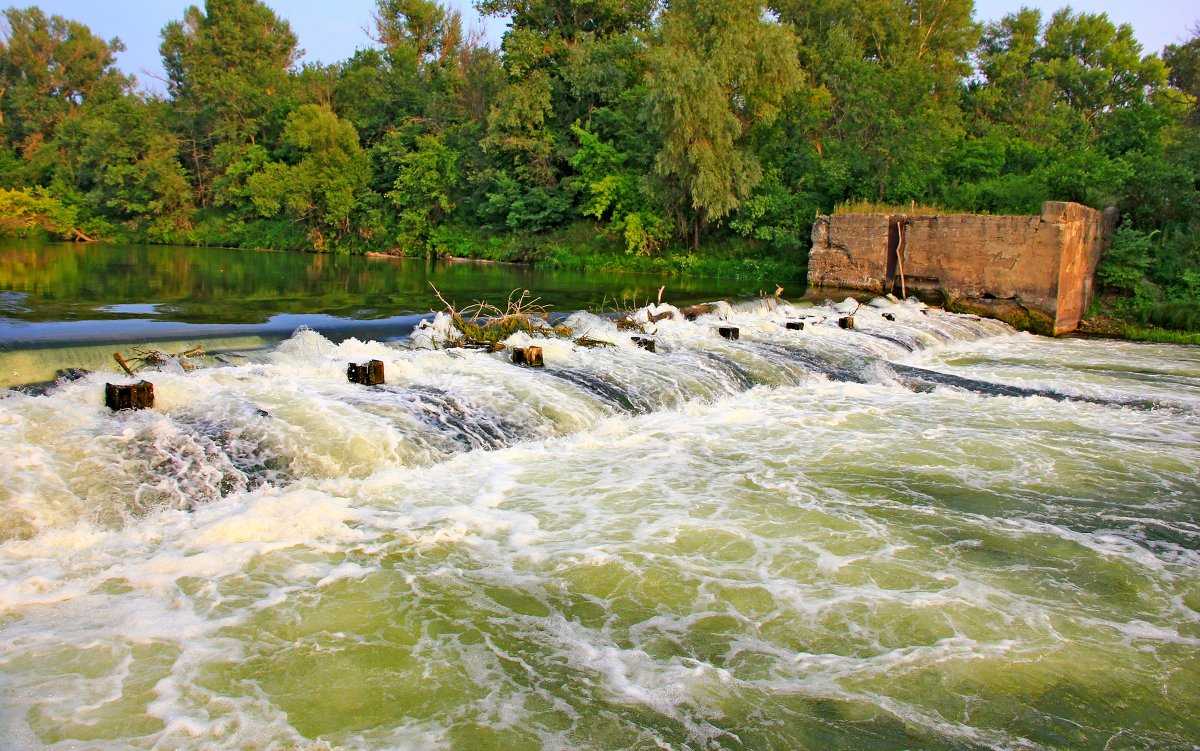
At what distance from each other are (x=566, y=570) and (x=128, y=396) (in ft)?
13.2

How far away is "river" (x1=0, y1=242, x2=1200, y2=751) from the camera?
11.3ft

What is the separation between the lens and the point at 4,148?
168ft

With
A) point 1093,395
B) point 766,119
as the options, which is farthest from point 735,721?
point 766,119

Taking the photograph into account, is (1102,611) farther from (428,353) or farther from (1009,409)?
(428,353)

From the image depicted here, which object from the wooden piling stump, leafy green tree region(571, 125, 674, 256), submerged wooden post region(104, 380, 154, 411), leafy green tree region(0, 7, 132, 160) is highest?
leafy green tree region(0, 7, 132, 160)

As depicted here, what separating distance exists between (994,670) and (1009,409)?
6555mm

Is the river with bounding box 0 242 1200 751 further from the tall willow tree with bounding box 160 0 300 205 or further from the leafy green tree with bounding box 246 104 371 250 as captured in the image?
the tall willow tree with bounding box 160 0 300 205

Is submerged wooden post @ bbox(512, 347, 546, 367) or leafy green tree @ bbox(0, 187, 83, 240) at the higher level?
leafy green tree @ bbox(0, 187, 83, 240)

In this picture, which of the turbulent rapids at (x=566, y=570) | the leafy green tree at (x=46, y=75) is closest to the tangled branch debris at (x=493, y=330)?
the turbulent rapids at (x=566, y=570)

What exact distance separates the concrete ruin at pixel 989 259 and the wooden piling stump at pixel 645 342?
10140 millimetres

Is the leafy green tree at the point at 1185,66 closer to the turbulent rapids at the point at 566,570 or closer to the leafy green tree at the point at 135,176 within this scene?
the turbulent rapids at the point at 566,570

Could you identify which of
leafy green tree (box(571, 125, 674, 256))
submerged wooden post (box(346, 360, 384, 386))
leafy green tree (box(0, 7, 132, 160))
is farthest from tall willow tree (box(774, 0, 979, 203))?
leafy green tree (box(0, 7, 132, 160))

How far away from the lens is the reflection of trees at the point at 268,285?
43.4ft

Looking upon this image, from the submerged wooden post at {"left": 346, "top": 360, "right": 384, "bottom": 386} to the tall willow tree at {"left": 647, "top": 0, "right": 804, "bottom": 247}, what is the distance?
19420mm
